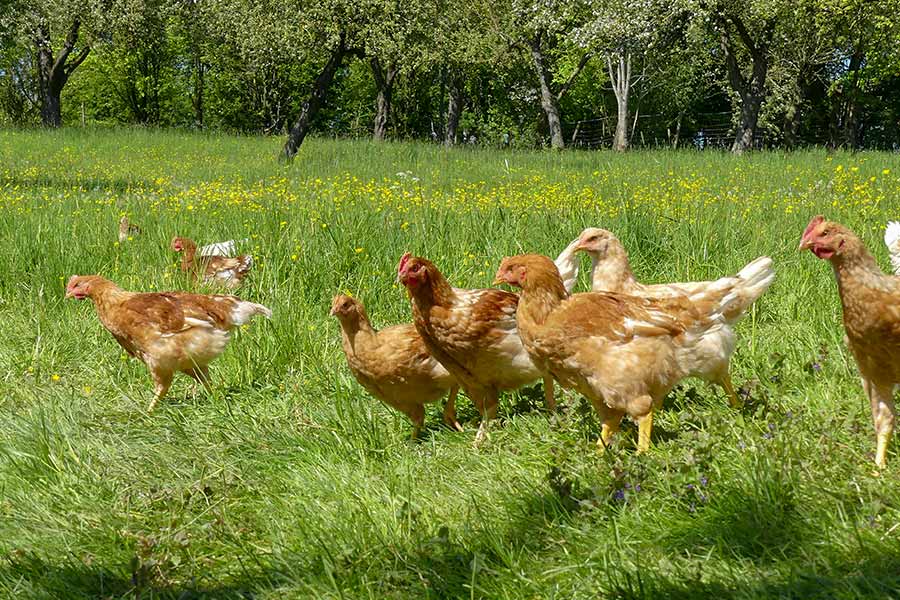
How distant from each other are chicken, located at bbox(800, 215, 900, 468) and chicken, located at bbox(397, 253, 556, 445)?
4.66 ft

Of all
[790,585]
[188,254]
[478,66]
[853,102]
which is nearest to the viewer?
[790,585]

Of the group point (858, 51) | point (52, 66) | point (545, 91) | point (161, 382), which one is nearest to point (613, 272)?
point (161, 382)

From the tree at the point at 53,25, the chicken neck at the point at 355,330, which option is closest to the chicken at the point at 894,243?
the chicken neck at the point at 355,330

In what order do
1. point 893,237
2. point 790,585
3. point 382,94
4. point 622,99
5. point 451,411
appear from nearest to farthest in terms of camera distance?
point 790,585
point 451,411
point 893,237
point 622,99
point 382,94

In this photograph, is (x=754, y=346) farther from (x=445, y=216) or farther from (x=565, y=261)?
(x=445, y=216)

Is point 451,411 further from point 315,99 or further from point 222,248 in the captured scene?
point 315,99

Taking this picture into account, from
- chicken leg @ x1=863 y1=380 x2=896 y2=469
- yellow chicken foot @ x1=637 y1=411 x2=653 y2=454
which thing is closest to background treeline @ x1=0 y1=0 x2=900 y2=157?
yellow chicken foot @ x1=637 y1=411 x2=653 y2=454

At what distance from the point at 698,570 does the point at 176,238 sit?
5863 millimetres

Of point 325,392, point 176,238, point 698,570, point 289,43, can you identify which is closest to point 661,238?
point 325,392

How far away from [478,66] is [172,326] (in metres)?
34.3

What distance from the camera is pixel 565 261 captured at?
5125 mm

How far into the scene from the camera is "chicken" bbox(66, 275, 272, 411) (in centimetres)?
477

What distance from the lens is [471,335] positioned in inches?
156

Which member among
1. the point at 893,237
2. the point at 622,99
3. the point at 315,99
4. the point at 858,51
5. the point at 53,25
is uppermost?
the point at 858,51
